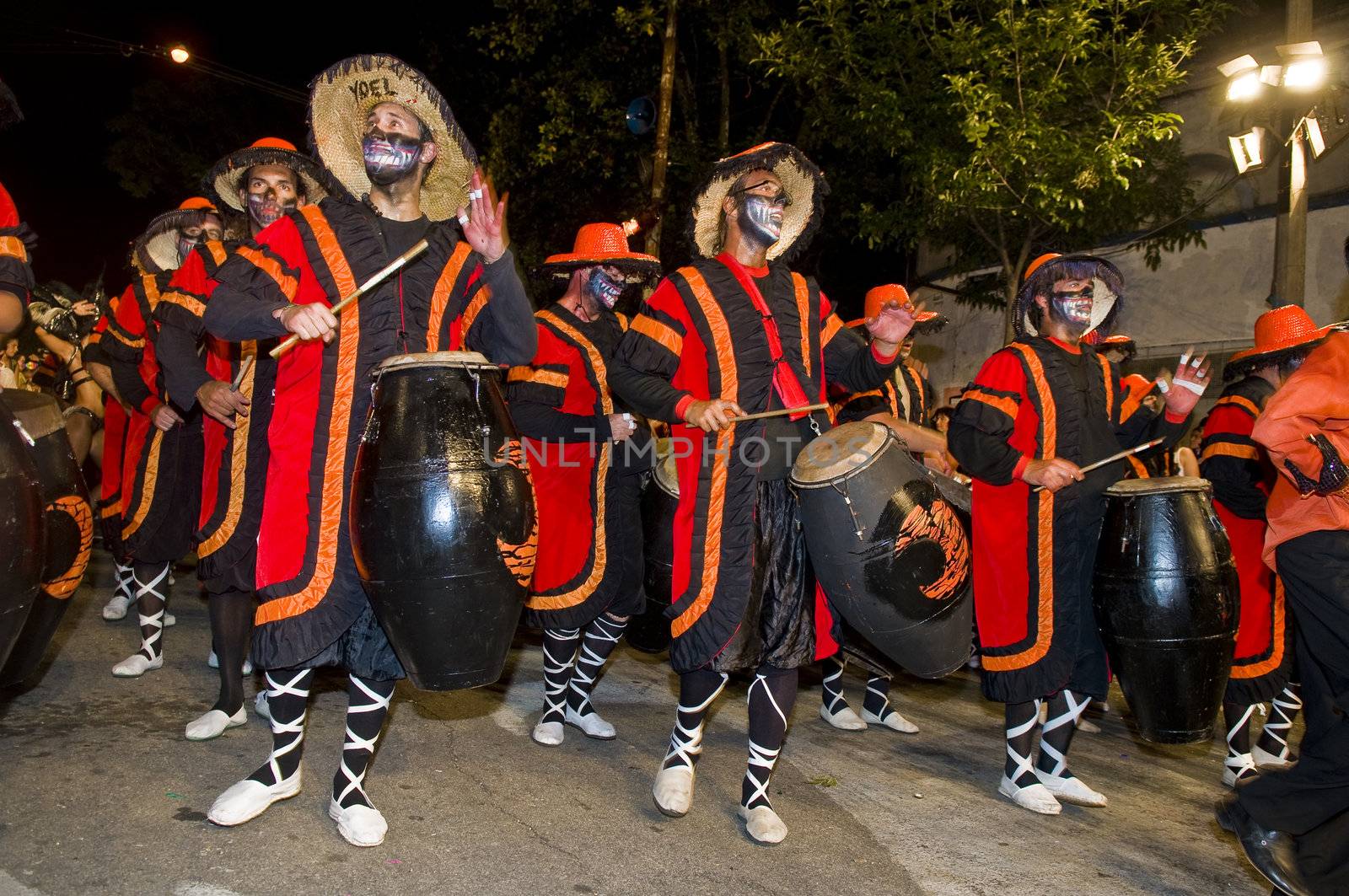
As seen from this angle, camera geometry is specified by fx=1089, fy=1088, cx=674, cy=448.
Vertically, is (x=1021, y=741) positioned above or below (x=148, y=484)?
below

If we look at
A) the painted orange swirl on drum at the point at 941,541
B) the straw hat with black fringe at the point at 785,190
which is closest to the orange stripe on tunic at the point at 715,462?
the straw hat with black fringe at the point at 785,190

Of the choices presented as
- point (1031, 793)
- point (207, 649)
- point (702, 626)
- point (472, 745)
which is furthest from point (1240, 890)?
point (207, 649)

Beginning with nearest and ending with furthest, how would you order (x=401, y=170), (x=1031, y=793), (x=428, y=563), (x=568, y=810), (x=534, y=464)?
1. (x=428, y=563)
2. (x=401, y=170)
3. (x=568, y=810)
4. (x=1031, y=793)
5. (x=534, y=464)

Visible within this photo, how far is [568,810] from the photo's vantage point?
3828mm

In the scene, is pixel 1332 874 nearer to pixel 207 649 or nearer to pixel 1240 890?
pixel 1240 890

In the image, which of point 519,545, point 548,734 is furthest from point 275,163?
point 548,734

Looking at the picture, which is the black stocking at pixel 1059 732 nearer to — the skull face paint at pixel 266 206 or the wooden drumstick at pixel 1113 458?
the wooden drumstick at pixel 1113 458

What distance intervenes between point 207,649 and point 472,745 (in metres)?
2.18

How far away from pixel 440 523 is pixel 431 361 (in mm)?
477

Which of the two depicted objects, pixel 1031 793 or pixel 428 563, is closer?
pixel 428 563

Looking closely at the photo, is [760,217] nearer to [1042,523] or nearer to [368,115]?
[368,115]

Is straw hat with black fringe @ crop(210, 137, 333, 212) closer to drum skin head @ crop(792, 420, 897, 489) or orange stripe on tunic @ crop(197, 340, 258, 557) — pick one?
orange stripe on tunic @ crop(197, 340, 258, 557)

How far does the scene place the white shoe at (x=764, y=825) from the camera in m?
3.66

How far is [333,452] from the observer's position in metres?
3.30
